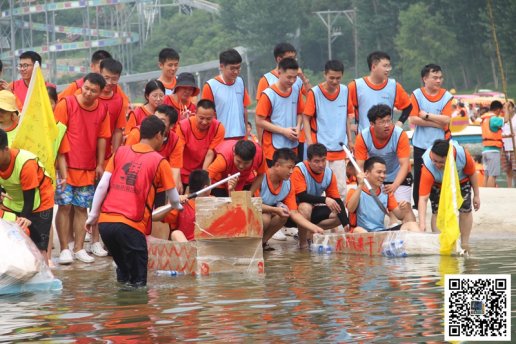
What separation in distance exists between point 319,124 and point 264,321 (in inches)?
230

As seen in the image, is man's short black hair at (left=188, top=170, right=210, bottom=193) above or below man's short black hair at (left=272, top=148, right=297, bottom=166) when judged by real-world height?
below

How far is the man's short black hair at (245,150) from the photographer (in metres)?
12.5

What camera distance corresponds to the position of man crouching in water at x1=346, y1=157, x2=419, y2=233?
13.2 meters

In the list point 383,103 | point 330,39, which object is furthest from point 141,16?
point 383,103

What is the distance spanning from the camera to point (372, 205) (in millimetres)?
13250

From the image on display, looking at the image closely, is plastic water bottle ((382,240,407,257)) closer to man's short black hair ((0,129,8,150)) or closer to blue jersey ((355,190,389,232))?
blue jersey ((355,190,389,232))

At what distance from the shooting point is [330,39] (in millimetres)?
82125

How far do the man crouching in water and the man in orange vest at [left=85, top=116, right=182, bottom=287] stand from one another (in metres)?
3.24

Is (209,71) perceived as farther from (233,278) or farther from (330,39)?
(233,278)

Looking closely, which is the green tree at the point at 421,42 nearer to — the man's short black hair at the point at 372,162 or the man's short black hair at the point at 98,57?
the man's short black hair at the point at 98,57

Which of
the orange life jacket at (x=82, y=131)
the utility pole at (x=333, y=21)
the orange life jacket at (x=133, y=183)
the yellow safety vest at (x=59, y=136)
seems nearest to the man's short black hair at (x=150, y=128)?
the orange life jacket at (x=133, y=183)

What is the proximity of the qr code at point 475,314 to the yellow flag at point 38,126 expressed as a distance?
4493 mm

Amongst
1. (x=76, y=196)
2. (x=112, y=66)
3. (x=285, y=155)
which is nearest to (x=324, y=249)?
(x=285, y=155)

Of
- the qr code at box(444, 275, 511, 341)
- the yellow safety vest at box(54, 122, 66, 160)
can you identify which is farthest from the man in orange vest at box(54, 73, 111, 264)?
the qr code at box(444, 275, 511, 341)
